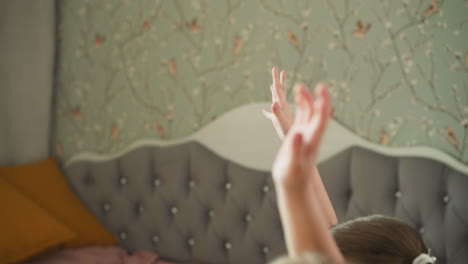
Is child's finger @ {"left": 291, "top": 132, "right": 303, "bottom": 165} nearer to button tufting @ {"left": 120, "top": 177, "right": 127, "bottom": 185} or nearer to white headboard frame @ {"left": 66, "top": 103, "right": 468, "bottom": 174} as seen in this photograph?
white headboard frame @ {"left": 66, "top": 103, "right": 468, "bottom": 174}

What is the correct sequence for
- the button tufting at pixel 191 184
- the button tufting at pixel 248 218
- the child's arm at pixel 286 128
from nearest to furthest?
the child's arm at pixel 286 128 → the button tufting at pixel 248 218 → the button tufting at pixel 191 184

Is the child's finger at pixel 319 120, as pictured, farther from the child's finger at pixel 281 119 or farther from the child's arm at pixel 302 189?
the child's finger at pixel 281 119

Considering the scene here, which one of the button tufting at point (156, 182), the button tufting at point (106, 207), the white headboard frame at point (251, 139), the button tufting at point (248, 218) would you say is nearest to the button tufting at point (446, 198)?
the white headboard frame at point (251, 139)

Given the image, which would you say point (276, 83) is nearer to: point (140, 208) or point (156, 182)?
point (156, 182)

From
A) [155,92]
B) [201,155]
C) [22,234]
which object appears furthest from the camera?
[155,92]

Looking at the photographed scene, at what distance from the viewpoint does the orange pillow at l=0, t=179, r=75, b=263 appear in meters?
1.94

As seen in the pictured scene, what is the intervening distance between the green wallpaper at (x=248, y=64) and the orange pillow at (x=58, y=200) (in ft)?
0.82

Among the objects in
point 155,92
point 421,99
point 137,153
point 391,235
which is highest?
point 421,99

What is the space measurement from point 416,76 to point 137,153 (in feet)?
4.72

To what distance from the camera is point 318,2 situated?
203cm

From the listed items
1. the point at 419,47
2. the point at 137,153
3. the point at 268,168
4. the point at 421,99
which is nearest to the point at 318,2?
the point at 419,47

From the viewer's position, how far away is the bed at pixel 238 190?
1795mm

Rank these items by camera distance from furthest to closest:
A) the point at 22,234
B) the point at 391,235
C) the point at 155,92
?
the point at 155,92 < the point at 22,234 < the point at 391,235

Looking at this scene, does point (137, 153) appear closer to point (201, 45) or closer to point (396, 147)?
point (201, 45)
